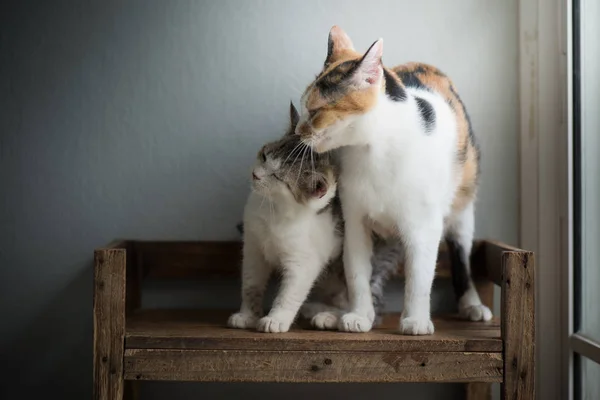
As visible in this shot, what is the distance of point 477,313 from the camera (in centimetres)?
158

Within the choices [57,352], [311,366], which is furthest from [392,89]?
[57,352]

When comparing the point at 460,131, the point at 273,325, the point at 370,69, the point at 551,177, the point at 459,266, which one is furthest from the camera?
the point at 551,177

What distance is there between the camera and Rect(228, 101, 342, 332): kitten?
1.41 meters

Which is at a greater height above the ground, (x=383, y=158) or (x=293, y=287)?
(x=383, y=158)

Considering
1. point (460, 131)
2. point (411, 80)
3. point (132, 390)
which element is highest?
point (411, 80)

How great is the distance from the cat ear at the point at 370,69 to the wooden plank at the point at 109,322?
0.55m

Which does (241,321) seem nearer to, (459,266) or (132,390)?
(132,390)

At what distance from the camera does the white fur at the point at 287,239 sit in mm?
1421

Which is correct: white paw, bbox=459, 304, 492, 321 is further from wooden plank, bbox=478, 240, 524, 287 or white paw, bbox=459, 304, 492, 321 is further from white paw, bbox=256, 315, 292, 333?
white paw, bbox=256, 315, 292, 333

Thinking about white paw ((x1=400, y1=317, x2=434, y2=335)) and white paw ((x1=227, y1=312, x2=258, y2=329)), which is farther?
white paw ((x1=227, y1=312, x2=258, y2=329))

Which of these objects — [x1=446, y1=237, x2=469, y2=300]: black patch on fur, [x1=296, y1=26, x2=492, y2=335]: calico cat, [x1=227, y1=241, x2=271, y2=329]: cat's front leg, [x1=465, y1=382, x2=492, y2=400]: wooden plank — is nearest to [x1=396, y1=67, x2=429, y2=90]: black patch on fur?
[x1=296, y1=26, x2=492, y2=335]: calico cat

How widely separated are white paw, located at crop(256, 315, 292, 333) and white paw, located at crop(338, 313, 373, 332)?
11cm

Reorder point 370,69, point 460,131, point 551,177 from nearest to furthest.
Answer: point 370,69, point 460,131, point 551,177

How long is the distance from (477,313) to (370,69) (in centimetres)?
66
